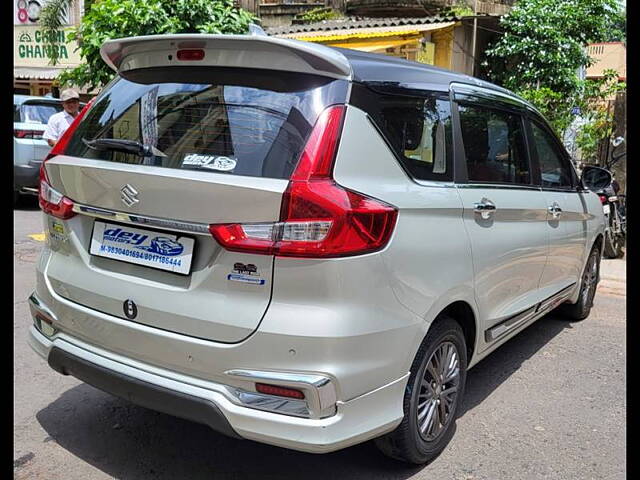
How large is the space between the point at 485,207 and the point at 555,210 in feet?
4.24

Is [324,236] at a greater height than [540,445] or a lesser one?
greater

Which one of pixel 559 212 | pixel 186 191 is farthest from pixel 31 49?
pixel 186 191

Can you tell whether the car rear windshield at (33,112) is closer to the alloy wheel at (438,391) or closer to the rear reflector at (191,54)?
the rear reflector at (191,54)

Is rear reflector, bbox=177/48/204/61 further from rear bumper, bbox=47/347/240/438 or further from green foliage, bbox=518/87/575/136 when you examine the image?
green foliage, bbox=518/87/575/136

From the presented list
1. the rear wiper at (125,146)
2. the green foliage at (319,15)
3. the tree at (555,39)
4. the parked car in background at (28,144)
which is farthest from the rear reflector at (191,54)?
the green foliage at (319,15)

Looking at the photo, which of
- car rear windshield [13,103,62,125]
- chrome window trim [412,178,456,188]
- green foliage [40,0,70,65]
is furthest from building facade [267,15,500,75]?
chrome window trim [412,178,456,188]

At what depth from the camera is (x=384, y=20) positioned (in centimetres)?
1370

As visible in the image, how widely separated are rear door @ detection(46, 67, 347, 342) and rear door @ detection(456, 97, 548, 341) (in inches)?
44.3

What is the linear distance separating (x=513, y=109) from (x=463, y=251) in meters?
1.51

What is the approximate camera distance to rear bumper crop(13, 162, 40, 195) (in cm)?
994

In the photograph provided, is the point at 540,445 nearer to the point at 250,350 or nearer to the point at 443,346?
the point at 443,346
